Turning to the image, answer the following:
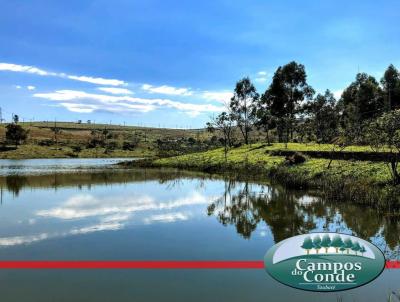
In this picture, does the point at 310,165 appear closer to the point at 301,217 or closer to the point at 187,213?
the point at 301,217

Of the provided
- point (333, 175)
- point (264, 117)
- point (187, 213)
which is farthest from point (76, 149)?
point (187, 213)

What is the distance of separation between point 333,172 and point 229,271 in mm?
17496

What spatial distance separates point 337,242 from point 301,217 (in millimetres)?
10176

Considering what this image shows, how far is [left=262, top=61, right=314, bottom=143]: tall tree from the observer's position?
56562 mm

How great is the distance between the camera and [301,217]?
54.6ft

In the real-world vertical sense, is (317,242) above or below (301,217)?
above

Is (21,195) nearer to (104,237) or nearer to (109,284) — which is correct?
(104,237)

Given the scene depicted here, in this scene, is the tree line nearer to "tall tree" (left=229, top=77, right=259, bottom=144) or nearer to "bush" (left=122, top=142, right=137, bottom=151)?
"tall tree" (left=229, top=77, right=259, bottom=144)

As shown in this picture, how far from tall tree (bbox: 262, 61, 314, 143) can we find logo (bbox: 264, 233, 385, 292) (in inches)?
1979

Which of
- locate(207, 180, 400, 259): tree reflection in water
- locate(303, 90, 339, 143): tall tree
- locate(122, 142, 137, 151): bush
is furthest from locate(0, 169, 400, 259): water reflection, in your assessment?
locate(122, 142, 137, 151): bush

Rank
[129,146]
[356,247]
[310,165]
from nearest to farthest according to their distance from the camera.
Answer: [356,247] → [310,165] → [129,146]

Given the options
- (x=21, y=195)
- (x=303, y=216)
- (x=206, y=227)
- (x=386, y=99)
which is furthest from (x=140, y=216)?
(x=386, y=99)

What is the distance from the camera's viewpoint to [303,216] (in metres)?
16.8

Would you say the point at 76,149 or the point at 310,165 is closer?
the point at 310,165
